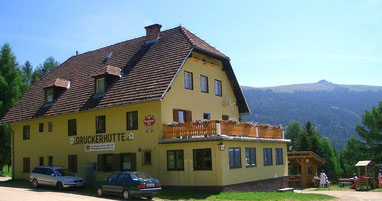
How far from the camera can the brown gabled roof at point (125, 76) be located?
2545cm

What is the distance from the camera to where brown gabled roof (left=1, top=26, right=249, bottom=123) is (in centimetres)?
2545

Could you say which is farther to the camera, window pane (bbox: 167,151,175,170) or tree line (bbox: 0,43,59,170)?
tree line (bbox: 0,43,59,170)

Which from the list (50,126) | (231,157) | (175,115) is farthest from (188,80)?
(50,126)

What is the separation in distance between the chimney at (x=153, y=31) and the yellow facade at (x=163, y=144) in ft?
13.8

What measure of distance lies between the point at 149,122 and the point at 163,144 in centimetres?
160

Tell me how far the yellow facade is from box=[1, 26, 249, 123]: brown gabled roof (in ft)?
2.68

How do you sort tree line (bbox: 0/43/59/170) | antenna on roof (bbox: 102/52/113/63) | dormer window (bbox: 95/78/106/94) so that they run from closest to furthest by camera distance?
dormer window (bbox: 95/78/106/94) < antenna on roof (bbox: 102/52/113/63) < tree line (bbox: 0/43/59/170)

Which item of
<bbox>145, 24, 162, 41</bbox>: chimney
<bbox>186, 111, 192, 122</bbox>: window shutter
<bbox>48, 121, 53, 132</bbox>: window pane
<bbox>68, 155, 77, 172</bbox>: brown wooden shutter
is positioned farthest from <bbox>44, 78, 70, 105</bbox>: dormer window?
<bbox>186, 111, 192, 122</bbox>: window shutter

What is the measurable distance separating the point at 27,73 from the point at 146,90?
134 feet

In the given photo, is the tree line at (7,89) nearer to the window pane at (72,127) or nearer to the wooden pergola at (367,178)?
the window pane at (72,127)

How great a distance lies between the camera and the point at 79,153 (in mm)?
28938

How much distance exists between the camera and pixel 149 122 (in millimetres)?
25172

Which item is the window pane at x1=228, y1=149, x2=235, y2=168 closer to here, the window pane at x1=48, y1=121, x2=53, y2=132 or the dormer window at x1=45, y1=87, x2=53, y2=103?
A: the window pane at x1=48, y1=121, x2=53, y2=132

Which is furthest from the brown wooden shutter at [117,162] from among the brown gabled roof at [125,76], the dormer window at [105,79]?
the dormer window at [105,79]
